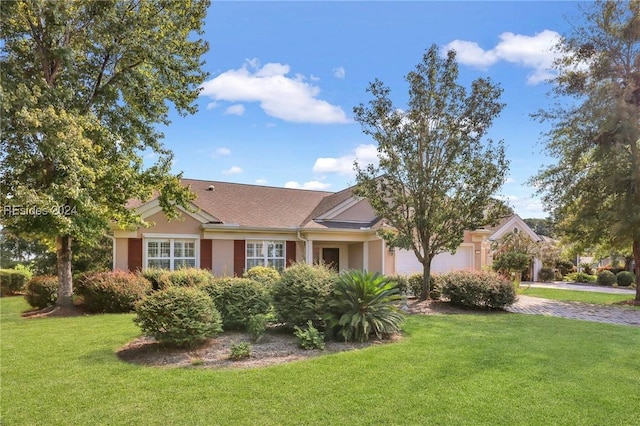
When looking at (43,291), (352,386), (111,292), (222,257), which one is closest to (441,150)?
(222,257)

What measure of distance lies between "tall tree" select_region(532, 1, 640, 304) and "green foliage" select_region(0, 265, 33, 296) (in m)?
27.1

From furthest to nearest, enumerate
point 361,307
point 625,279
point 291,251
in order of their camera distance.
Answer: point 625,279 → point 291,251 → point 361,307

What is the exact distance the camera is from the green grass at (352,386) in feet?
14.4

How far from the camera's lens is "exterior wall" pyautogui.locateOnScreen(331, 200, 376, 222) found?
66.8 feet

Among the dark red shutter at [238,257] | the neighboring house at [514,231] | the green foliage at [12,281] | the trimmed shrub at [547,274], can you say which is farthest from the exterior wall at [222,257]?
the trimmed shrub at [547,274]

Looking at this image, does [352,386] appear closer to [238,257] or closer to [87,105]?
[87,105]

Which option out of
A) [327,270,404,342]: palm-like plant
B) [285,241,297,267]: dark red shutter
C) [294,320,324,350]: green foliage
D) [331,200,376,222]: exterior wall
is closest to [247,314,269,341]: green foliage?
[294,320,324,350]: green foliage

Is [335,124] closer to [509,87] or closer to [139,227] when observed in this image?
[509,87]

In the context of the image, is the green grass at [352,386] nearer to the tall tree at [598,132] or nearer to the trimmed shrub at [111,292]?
the trimmed shrub at [111,292]

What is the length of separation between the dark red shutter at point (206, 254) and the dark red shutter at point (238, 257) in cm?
104

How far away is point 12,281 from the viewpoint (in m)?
20.9

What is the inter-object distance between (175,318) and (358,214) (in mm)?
14778

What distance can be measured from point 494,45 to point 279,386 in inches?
492

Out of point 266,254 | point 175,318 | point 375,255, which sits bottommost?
point 175,318
